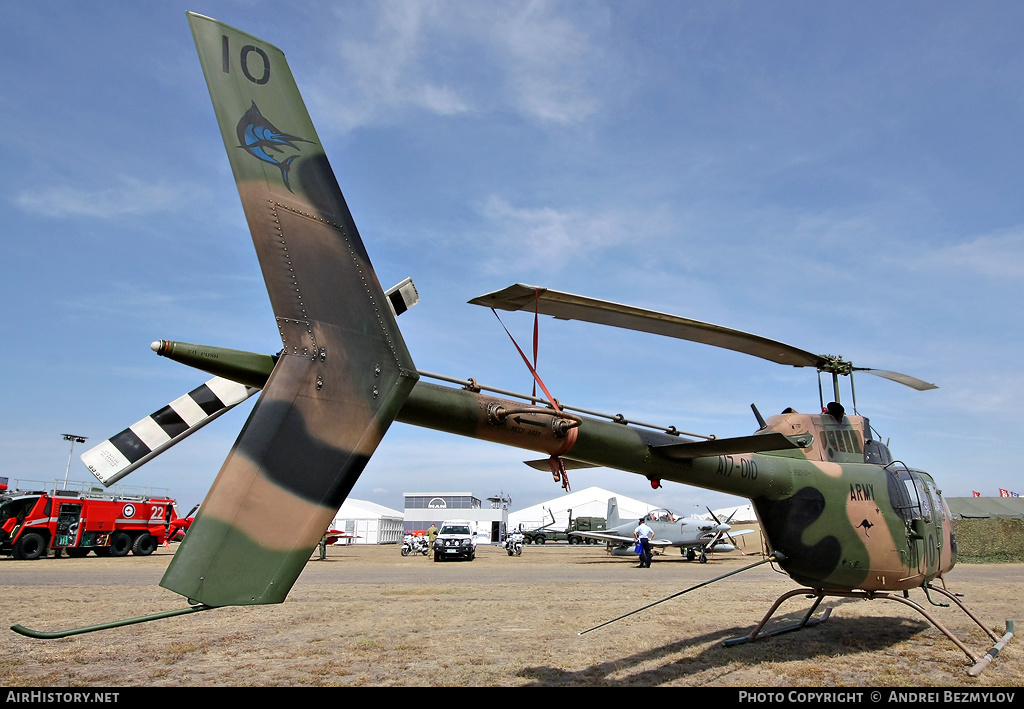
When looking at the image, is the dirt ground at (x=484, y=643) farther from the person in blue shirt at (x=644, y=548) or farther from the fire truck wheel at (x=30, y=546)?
the fire truck wheel at (x=30, y=546)

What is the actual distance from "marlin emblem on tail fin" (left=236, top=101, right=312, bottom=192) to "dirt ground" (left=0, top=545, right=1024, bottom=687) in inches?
193

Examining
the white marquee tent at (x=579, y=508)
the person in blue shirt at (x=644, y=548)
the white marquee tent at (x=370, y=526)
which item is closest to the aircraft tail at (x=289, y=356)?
the person in blue shirt at (x=644, y=548)

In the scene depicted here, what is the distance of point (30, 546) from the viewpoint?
985 inches

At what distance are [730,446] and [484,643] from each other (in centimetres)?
441

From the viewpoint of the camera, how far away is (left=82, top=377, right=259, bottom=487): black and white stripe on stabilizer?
3752 millimetres

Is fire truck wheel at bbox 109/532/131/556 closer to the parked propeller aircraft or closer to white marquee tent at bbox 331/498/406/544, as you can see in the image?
the parked propeller aircraft

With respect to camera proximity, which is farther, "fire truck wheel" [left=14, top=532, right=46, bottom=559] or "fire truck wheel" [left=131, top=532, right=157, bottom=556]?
"fire truck wheel" [left=131, top=532, right=157, bottom=556]

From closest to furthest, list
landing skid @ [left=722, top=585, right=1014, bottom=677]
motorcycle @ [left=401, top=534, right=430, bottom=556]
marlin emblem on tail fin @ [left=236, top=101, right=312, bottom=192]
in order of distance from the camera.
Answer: marlin emblem on tail fin @ [left=236, top=101, right=312, bottom=192] < landing skid @ [left=722, top=585, right=1014, bottom=677] < motorcycle @ [left=401, top=534, right=430, bottom=556]

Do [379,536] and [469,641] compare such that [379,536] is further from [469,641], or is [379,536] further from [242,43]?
[242,43]

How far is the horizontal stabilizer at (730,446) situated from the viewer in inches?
202

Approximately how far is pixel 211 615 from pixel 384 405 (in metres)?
8.29

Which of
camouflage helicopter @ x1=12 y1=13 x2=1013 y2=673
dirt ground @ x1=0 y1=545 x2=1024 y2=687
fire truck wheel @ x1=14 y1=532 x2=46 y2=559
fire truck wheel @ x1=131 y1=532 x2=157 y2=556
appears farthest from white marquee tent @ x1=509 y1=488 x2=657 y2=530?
camouflage helicopter @ x1=12 y1=13 x2=1013 y2=673

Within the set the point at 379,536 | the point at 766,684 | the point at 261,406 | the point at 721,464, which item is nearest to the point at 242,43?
the point at 261,406
